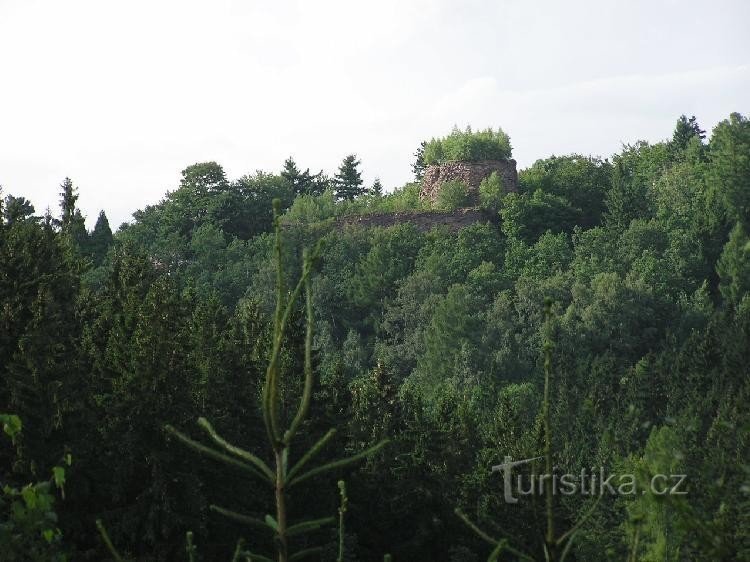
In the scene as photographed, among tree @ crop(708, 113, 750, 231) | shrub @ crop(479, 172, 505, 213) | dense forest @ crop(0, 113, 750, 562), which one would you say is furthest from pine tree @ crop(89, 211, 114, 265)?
tree @ crop(708, 113, 750, 231)

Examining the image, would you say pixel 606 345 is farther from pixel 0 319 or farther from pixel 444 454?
pixel 0 319

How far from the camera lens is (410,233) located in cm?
8344

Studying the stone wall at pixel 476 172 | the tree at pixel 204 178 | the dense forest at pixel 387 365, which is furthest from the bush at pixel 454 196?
the tree at pixel 204 178

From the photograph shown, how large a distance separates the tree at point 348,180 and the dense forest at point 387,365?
175 millimetres

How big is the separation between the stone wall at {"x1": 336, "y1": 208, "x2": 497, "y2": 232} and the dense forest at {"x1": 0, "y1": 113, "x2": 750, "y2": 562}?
61cm

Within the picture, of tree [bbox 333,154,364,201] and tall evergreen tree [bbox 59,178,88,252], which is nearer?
tall evergreen tree [bbox 59,178,88,252]

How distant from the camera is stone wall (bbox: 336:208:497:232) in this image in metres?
84.1

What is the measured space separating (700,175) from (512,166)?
11693 mm

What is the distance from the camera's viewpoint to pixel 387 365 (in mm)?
55625

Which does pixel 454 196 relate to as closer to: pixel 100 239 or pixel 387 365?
pixel 100 239

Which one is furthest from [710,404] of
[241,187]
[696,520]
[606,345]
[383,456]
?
[696,520]

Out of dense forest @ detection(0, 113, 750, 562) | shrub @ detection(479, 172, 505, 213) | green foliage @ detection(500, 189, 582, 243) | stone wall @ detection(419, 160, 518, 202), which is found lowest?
dense forest @ detection(0, 113, 750, 562)

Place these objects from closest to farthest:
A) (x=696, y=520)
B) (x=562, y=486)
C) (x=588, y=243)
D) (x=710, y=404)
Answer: (x=696, y=520)
(x=562, y=486)
(x=710, y=404)
(x=588, y=243)

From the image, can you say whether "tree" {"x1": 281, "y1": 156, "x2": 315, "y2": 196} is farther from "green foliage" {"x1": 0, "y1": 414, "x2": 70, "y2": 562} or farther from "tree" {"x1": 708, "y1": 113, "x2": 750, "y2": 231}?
"green foliage" {"x1": 0, "y1": 414, "x2": 70, "y2": 562}
